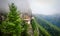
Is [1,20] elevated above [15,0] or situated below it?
below

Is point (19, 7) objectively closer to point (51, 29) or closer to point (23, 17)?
point (23, 17)

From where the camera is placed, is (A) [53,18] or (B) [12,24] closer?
(B) [12,24]

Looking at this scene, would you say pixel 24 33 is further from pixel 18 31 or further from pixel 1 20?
pixel 1 20

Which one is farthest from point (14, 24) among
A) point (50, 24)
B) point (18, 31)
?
point (50, 24)

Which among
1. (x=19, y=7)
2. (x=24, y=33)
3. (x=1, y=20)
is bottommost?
(x=24, y=33)

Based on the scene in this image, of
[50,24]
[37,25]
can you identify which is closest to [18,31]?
[37,25]

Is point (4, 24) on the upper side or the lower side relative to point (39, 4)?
lower
